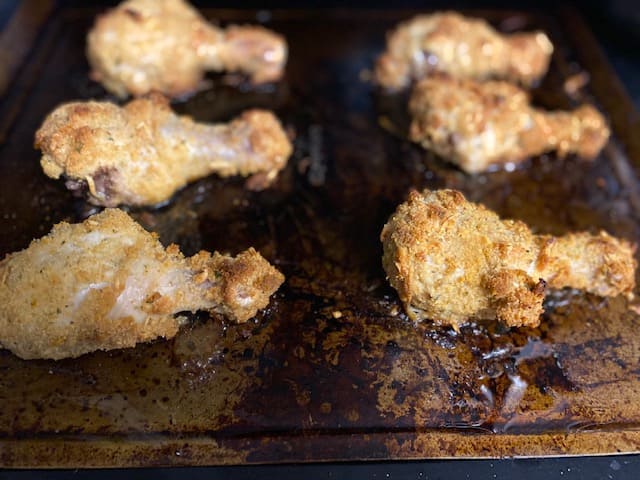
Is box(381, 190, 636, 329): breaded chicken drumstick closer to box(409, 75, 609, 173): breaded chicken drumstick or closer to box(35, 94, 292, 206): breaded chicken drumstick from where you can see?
box(409, 75, 609, 173): breaded chicken drumstick

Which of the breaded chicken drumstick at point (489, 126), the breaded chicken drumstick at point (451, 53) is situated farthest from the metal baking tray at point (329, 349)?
the breaded chicken drumstick at point (451, 53)

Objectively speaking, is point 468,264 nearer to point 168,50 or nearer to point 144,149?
point 144,149

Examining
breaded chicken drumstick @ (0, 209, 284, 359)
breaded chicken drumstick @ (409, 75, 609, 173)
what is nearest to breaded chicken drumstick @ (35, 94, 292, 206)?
breaded chicken drumstick @ (0, 209, 284, 359)

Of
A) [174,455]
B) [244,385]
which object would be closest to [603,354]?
[244,385]

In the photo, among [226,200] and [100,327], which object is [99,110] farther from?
[100,327]

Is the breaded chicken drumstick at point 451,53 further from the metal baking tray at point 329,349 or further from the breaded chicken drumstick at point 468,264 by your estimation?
the breaded chicken drumstick at point 468,264
